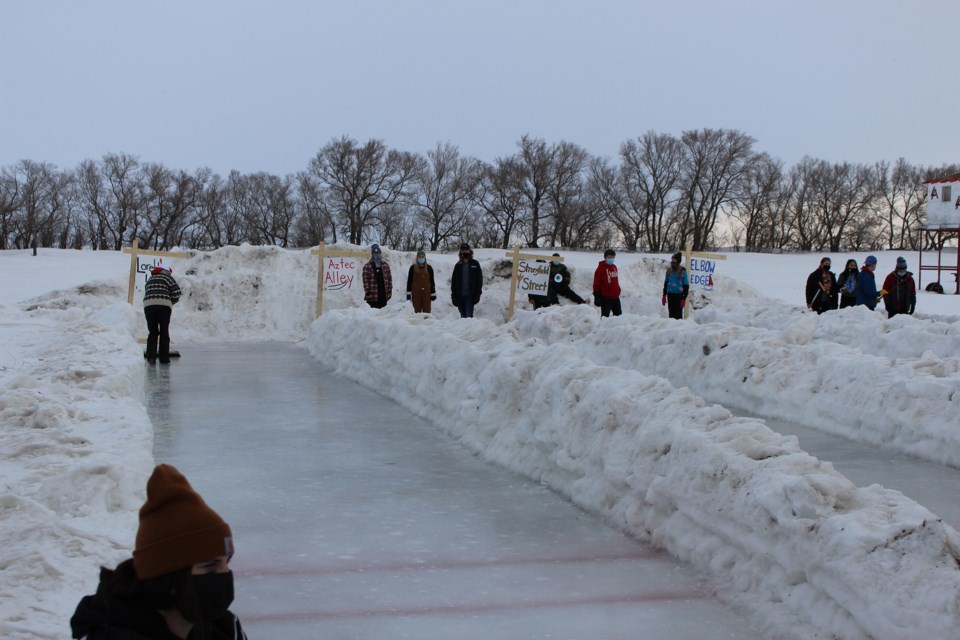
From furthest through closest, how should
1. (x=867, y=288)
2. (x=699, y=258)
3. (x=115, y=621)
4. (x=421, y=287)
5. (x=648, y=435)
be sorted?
(x=699, y=258) < (x=421, y=287) < (x=867, y=288) < (x=648, y=435) < (x=115, y=621)

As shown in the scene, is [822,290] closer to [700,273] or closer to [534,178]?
[700,273]

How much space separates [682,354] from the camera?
11.4 metres

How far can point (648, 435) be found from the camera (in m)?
5.47

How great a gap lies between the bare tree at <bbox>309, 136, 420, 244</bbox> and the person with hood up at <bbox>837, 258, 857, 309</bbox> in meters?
49.5

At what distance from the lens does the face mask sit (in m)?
2.17

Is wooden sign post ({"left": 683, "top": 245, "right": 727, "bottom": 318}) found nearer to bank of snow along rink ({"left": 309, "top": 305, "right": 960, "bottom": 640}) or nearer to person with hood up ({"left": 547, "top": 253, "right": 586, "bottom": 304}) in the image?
person with hood up ({"left": 547, "top": 253, "right": 586, "bottom": 304})

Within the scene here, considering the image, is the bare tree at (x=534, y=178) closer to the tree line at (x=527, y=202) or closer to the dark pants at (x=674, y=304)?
the tree line at (x=527, y=202)

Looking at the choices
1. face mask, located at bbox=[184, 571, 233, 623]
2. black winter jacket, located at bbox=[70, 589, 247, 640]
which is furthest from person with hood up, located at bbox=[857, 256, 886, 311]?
black winter jacket, located at bbox=[70, 589, 247, 640]

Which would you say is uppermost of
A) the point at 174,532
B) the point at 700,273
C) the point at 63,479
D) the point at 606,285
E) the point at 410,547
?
the point at 700,273

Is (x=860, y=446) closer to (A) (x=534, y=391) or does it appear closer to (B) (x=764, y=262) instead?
(A) (x=534, y=391)

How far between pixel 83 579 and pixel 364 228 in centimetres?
6269

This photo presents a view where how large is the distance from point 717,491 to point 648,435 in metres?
0.83

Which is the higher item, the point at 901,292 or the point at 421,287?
the point at 901,292

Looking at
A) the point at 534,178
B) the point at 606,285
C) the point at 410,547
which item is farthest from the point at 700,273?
the point at 534,178
